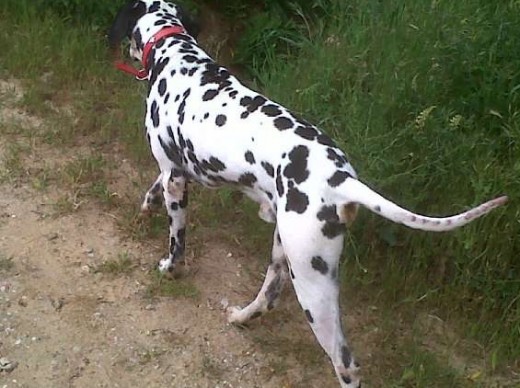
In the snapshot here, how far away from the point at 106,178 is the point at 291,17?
1.95 metres

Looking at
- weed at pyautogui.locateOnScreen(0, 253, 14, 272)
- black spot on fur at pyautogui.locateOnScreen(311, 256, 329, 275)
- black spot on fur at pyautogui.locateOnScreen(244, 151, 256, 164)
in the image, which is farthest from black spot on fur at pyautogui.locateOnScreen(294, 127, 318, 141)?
weed at pyautogui.locateOnScreen(0, 253, 14, 272)

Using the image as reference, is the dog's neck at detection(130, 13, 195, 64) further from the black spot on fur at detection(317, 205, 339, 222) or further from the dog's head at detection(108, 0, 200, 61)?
the black spot on fur at detection(317, 205, 339, 222)

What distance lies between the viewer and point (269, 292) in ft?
14.0

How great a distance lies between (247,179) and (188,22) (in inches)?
56.0

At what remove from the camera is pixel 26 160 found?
5.30 m

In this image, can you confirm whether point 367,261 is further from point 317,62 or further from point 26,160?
point 26,160

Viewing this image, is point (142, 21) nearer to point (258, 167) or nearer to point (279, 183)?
point (258, 167)

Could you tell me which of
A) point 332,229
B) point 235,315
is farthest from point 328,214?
point 235,315

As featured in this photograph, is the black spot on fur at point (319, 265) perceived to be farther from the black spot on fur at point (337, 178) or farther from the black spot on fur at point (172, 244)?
the black spot on fur at point (172, 244)

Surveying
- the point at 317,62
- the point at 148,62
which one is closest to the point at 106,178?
the point at 148,62

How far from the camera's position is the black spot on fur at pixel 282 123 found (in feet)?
11.9

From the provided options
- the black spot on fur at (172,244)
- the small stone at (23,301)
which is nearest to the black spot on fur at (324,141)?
the black spot on fur at (172,244)

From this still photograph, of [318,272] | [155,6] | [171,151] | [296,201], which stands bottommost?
[171,151]

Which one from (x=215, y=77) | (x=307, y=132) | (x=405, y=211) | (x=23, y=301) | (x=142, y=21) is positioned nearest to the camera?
(x=405, y=211)
